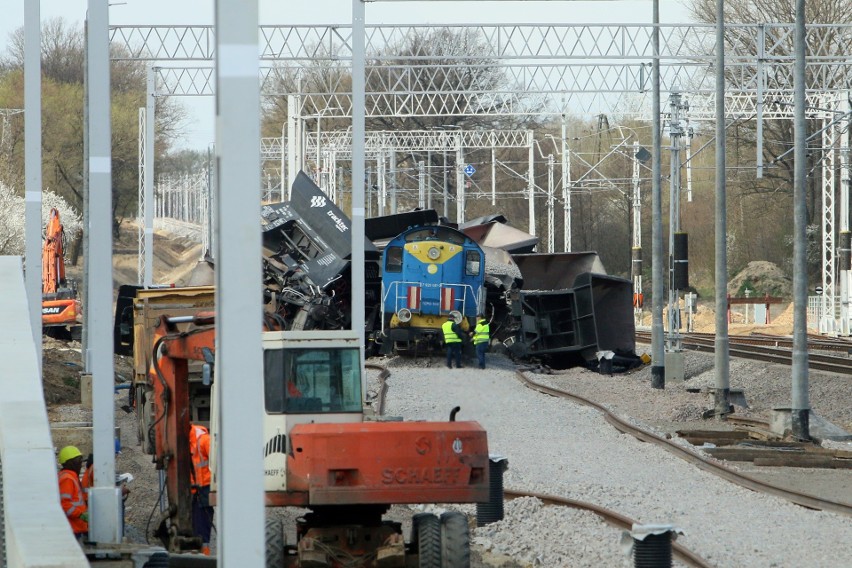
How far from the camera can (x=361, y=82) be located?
736 inches

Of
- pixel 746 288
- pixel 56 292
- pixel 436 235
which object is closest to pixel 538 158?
pixel 746 288

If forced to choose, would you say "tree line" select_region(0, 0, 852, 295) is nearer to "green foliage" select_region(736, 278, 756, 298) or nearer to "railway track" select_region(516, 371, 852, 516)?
"green foliage" select_region(736, 278, 756, 298)

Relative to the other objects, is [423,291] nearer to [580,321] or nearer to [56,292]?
[580,321]

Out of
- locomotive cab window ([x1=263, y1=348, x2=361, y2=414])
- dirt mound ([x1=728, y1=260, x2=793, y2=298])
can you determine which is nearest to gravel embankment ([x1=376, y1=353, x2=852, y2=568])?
locomotive cab window ([x1=263, y1=348, x2=361, y2=414])

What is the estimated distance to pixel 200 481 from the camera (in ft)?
39.9

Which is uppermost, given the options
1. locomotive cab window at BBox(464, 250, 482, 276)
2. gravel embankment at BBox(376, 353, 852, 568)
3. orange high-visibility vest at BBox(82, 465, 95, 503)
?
locomotive cab window at BBox(464, 250, 482, 276)

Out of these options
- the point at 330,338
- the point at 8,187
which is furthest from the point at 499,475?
the point at 8,187

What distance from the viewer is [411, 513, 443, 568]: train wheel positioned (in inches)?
362

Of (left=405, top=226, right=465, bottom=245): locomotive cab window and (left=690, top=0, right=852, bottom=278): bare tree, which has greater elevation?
(left=690, top=0, right=852, bottom=278): bare tree

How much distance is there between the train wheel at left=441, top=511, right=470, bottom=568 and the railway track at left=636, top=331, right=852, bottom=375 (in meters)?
20.6

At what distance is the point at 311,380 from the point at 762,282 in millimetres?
59125

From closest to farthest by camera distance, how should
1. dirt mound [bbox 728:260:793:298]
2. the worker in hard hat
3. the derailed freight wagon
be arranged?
the worker in hard hat
the derailed freight wagon
dirt mound [bbox 728:260:793:298]

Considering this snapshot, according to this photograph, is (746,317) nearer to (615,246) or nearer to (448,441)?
(615,246)

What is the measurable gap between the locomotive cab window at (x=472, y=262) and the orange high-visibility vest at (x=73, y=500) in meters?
20.4
